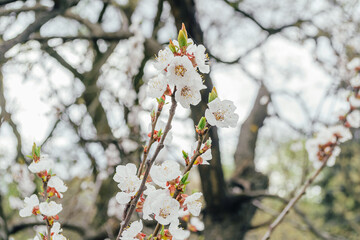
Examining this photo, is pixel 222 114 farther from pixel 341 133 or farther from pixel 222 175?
pixel 222 175

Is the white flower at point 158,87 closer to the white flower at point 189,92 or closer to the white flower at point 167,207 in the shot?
the white flower at point 189,92

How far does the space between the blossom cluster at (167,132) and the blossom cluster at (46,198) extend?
19 cm

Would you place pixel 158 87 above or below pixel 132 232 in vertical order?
above

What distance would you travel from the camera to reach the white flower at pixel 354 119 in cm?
179

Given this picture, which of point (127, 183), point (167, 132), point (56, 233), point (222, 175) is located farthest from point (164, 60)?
point (222, 175)

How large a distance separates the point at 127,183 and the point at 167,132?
7.8 inches

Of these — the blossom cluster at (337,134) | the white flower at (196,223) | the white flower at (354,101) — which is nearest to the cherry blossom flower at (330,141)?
the blossom cluster at (337,134)

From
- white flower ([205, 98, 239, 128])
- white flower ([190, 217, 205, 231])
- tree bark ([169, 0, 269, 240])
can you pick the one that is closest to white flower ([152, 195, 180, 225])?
white flower ([205, 98, 239, 128])

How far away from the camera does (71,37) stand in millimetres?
2740

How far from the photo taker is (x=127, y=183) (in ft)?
2.57

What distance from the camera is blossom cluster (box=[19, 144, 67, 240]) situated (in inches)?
31.5

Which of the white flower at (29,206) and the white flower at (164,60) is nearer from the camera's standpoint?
the white flower at (164,60)

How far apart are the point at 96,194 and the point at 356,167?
698 centimetres

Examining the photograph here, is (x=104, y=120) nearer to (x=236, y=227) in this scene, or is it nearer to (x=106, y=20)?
(x=106, y=20)
